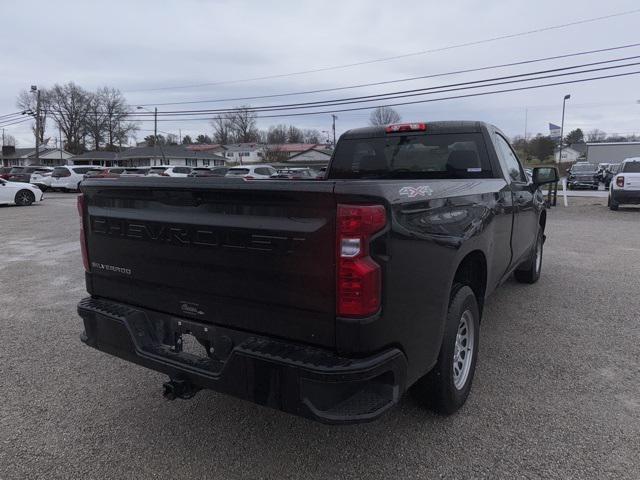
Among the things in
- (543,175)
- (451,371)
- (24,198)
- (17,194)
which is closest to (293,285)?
(451,371)

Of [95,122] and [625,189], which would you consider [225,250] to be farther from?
[95,122]

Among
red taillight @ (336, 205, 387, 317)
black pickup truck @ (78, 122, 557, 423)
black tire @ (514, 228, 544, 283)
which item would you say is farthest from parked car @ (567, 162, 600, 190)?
red taillight @ (336, 205, 387, 317)

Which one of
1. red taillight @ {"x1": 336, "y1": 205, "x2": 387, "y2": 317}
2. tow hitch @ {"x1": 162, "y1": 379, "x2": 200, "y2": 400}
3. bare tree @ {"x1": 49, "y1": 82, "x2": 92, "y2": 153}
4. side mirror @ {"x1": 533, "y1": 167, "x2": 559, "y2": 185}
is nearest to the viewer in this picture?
red taillight @ {"x1": 336, "y1": 205, "x2": 387, "y2": 317}

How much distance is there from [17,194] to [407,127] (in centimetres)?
2059

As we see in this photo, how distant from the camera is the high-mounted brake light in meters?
4.52

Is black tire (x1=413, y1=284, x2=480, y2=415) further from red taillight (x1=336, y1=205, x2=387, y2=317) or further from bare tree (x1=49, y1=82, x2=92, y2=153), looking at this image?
bare tree (x1=49, y1=82, x2=92, y2=153)

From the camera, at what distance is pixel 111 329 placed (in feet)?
9.59

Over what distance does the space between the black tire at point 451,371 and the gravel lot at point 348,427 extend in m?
0.15

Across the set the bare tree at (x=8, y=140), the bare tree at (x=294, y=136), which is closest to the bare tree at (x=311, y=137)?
the bare tree at (x=294, y=136)

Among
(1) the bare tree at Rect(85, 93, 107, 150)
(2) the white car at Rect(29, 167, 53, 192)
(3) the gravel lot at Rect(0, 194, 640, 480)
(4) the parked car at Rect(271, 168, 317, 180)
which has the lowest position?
(3) the gravel lot at Rect(0, 194, 640, 480)

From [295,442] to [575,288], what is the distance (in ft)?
16.1

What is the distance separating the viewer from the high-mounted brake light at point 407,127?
4516mm

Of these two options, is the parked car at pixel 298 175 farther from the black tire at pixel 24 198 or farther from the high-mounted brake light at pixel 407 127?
the black tire at pixel 24 198

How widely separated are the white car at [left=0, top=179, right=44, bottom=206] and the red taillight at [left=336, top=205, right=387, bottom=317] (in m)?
21.9
